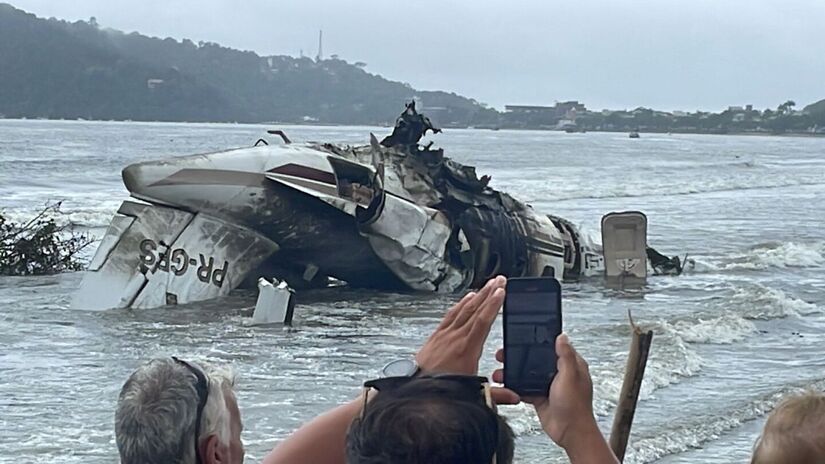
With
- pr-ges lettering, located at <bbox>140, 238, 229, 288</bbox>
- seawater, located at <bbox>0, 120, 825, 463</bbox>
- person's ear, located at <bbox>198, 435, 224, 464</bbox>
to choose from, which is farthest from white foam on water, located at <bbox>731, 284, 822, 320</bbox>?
person's ear, located at <bbox>198, 435, 224, 464</bbox>

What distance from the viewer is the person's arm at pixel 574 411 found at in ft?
8.98

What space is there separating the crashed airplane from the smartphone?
1151 cm

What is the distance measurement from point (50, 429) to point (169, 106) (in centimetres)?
13332

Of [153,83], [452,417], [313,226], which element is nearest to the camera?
[452,417]

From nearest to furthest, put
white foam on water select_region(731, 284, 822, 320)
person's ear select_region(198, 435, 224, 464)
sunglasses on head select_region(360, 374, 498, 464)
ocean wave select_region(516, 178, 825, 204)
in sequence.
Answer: sunglasses on head select_region(360, 374, 498, 464) → person's ear select_region(198, 435, 224, 464) → white foam on water select_region(731, 284, 822, 320) → ocean wave select_region(516, 178, 825, 204)

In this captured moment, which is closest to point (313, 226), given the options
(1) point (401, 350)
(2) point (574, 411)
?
(1) point (401, 350)

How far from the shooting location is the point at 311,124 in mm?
145625

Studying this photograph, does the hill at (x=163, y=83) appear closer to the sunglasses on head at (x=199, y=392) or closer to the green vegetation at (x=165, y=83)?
the green vegetation at (x=165, y=83)

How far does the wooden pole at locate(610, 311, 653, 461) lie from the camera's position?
3.58 m

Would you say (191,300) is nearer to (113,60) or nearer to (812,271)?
(812,271)

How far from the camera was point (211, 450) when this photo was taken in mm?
2873

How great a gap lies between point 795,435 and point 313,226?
1285 centimetres

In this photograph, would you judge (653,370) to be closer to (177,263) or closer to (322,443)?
(177,263)

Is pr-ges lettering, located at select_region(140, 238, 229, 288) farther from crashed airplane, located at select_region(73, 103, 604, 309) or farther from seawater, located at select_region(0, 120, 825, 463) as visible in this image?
seawater, located at select_region(0, 120, 825, 463)
